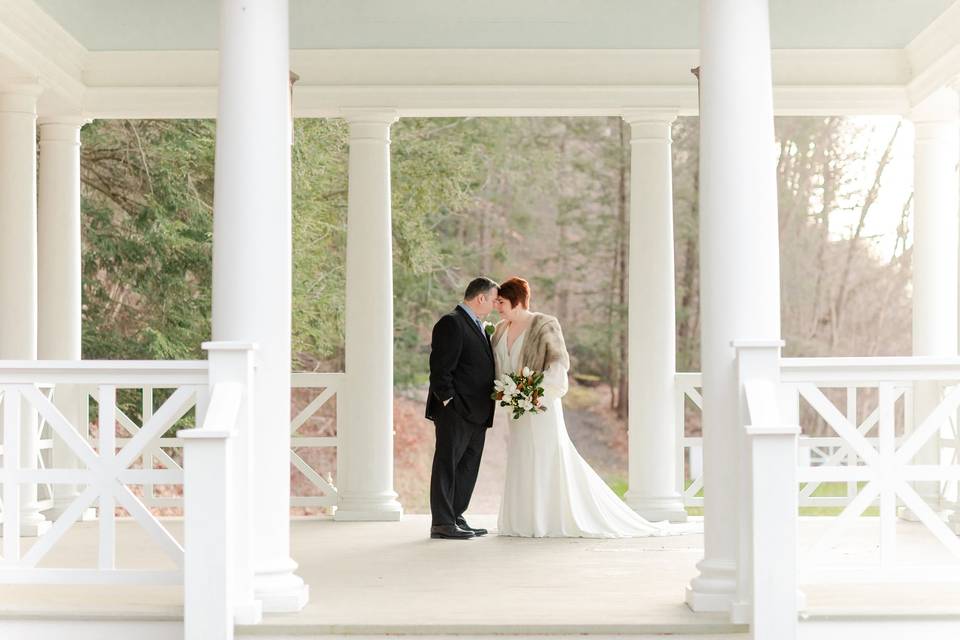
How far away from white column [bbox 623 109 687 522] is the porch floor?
161cm

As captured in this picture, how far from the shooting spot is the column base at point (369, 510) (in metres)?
15.1

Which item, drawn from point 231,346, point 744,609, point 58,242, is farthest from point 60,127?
point 744,609

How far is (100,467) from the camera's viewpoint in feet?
29.9

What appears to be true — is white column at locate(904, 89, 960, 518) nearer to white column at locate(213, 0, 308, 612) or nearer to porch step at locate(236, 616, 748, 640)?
porch step at locate(236, 616, 748, 640)

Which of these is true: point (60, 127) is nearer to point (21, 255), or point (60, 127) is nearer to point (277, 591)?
point (21, 255)

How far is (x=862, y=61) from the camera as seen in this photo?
14750 mm

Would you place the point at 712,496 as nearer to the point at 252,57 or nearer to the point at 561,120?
the point at 252,57

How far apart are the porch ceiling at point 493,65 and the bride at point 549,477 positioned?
2.70 m

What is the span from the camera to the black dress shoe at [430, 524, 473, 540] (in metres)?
13.5

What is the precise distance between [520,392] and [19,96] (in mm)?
6139

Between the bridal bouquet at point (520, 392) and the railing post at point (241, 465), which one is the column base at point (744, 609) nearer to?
the railing post at point (241, 465)

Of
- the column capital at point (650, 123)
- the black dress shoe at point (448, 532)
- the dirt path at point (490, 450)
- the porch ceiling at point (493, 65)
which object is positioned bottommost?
the dirt path at point (490, 450)

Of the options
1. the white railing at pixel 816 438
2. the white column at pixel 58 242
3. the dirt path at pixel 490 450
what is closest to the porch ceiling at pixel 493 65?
the white column at pixel 58 242

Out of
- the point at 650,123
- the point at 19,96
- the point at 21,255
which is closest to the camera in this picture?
the point at 19,96
